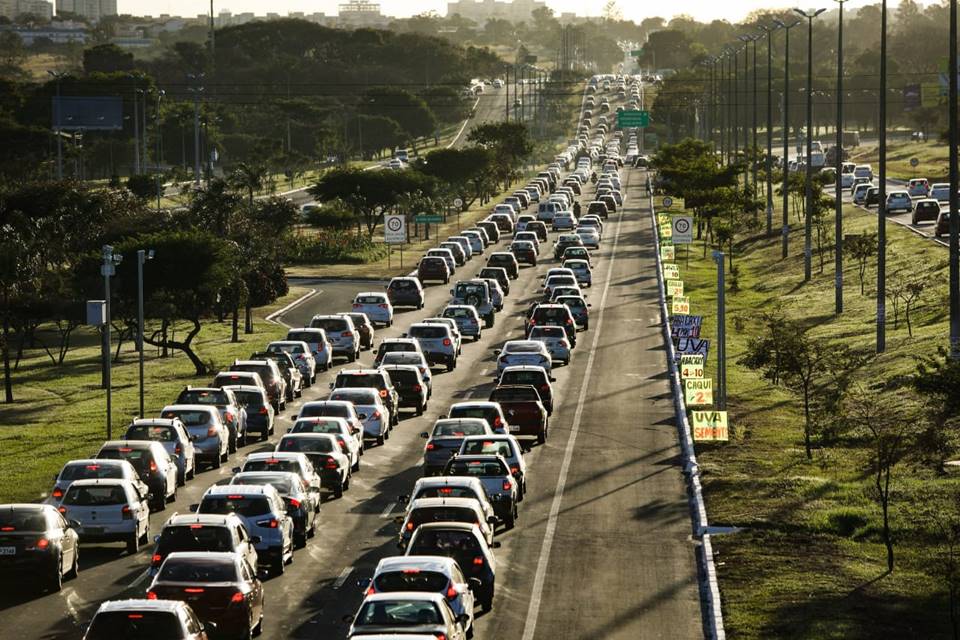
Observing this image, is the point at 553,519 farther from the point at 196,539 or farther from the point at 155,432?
the point at 196,539

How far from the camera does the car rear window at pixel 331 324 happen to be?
60.6 meters

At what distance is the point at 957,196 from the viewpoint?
146 feet

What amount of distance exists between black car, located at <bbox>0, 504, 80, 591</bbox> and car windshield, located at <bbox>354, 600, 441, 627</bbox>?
8039 mm

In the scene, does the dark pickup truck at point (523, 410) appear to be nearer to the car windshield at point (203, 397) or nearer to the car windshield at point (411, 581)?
the car windshield at point (203, 397)

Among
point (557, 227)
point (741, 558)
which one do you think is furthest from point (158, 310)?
point (557, 227)

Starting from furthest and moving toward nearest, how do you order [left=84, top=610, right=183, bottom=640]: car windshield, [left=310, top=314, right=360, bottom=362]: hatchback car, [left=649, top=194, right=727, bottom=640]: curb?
1. [left=310, top=314, right=360, bottom=362]: hatchback car
2. [left=649, top=194, right=727, bottom=640]: curb
3. [left=84, top=610, right=183, bottom=640]: car windshield

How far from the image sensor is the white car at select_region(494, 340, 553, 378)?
175 ft

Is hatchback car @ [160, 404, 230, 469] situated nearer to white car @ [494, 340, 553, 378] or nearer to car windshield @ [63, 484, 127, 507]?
car windshield @ [63, 484, 127, 507]

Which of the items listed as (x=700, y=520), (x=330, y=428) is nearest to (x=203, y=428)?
(x=330, y=428)

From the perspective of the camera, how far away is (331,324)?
199 ft

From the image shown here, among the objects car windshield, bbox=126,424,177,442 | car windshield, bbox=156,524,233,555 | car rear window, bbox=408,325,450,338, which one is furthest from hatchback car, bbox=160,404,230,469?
car rear window, bbox=408,325,450,338

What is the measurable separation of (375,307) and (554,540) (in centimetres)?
3734

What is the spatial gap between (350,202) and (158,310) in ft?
192

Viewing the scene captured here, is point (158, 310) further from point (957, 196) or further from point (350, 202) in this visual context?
point (350, 202)
